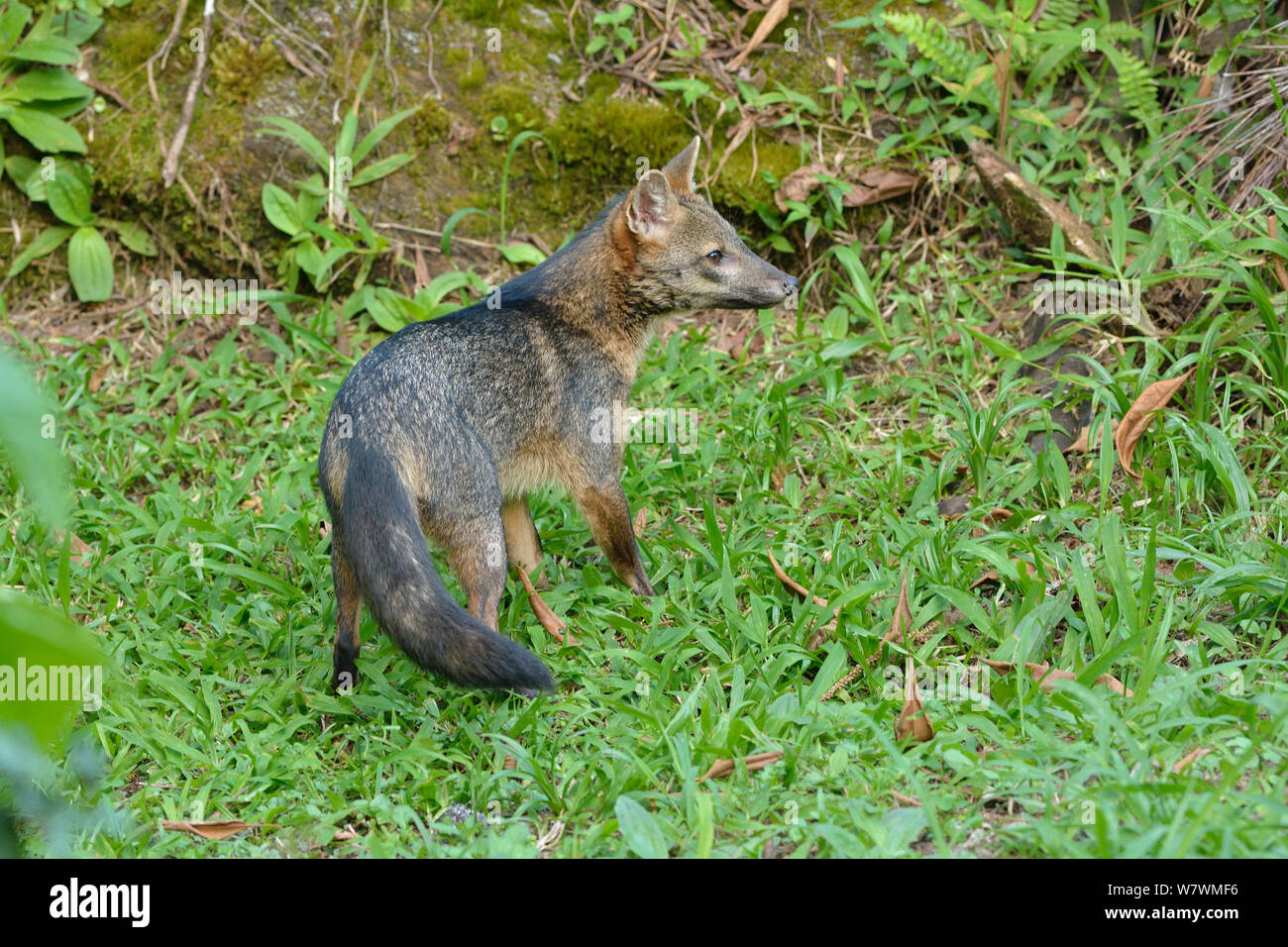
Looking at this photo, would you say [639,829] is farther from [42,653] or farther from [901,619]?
[42,653]

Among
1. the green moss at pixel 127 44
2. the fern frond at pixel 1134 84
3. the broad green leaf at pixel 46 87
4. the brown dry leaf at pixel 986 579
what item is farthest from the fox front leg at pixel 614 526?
the green moss at pixel 127 44

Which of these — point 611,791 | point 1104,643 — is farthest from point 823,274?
point 611,791

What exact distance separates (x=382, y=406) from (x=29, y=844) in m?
1.93

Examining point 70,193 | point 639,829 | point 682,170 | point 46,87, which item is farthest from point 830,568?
point 46,87

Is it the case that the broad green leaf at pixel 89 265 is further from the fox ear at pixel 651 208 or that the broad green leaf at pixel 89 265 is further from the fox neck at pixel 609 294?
the fox ear at pixel 651 208

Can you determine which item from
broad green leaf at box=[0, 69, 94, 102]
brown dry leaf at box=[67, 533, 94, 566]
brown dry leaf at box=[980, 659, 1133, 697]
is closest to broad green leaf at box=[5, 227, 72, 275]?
broad green leaf at box=[0, 69, 94, 102]

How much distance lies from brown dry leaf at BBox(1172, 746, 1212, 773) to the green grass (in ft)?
0.10

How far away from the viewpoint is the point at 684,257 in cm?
557

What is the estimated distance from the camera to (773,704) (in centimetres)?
411

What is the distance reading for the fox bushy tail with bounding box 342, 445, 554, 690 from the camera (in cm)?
388

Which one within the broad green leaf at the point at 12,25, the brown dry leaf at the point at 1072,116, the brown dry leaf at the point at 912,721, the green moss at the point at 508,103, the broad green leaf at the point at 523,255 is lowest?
the brown dry leaf at the point at 912,721

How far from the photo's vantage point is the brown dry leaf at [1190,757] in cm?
332

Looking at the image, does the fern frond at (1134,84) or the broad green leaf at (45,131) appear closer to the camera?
the fern frond at (1134,84)

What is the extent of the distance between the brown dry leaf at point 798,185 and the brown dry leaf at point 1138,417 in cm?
270
